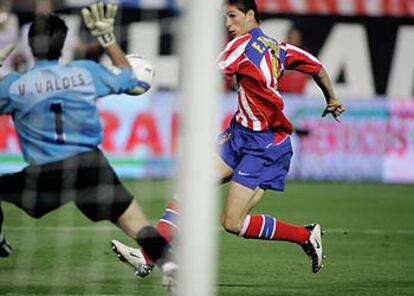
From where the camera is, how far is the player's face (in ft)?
27.8

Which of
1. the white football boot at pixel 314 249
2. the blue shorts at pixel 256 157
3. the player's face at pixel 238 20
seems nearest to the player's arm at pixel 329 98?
the blue shorts at pixel 256 157

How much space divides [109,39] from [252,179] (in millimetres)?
2003

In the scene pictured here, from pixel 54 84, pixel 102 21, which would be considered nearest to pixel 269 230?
pixel 54 84

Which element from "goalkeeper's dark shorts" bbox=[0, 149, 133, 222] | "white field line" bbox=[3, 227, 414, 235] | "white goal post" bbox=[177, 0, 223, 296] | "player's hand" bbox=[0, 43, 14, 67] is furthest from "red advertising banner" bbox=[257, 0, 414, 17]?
"white goal post" bbox=[177, 0, 223, 296]

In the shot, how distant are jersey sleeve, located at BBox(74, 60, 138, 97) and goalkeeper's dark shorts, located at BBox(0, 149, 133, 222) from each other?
0.35 metres

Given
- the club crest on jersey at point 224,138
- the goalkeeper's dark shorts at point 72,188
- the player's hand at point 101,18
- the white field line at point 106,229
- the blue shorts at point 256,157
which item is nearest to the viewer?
the player's hand at point 101,18

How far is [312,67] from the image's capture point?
8.71 metres

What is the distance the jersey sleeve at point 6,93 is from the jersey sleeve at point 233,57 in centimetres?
151

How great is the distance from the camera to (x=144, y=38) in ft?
59.3

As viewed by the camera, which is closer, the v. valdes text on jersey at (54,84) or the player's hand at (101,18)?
the player's hand at (101,18)

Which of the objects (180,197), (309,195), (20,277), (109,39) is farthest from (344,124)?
(180,197)

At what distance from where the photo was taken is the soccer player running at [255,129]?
8.39 meters

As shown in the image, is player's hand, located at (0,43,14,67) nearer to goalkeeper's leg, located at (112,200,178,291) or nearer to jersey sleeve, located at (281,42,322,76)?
goalkeeper's leg, located at (112,200,178,291)

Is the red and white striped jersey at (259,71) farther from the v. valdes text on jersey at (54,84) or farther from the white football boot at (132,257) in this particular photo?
the v. valdes text on jersey at (54,84)
